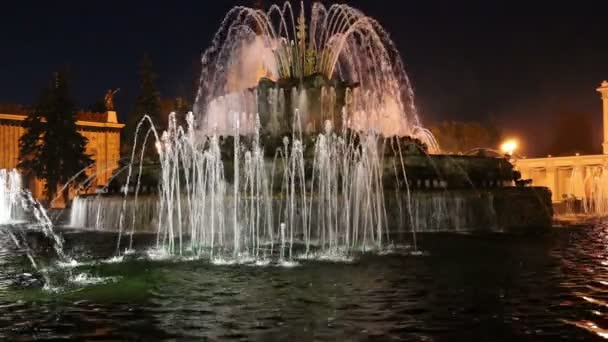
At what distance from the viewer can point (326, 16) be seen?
85.4 feet

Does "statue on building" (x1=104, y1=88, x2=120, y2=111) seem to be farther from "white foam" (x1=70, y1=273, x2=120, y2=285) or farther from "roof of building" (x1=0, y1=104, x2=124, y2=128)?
"white foam" (x1=70, y1=273, x2=120, y2=285)

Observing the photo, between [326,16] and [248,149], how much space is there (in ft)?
24.9

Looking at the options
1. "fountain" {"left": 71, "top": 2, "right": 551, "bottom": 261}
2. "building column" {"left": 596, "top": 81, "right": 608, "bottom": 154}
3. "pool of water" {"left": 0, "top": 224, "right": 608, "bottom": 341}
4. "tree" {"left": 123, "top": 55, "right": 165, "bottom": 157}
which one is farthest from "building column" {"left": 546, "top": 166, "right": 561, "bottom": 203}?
"pool of water" {"left": 0, "top": 224, "right": 608, "bottom": 341}

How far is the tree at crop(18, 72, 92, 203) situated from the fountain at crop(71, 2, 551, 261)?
25966 millimetres

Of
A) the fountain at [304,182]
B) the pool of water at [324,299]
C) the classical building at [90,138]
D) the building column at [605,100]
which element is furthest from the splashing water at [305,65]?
the building column at [605,100]

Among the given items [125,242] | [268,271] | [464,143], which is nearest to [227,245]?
[125,242]

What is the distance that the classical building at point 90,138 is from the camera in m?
62.9

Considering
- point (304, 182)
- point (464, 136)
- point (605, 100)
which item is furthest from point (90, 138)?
point (605, 100)

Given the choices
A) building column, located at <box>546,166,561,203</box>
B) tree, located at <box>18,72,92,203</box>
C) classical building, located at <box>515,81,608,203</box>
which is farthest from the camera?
building column, located at <box>546,166,561,203</box>

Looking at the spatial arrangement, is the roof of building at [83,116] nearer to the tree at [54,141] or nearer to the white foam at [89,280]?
the tree at [54,141]

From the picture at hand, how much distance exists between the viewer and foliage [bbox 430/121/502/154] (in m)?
76.7

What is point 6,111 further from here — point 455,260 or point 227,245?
point 455,260

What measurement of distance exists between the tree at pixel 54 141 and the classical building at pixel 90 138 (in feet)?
37.0

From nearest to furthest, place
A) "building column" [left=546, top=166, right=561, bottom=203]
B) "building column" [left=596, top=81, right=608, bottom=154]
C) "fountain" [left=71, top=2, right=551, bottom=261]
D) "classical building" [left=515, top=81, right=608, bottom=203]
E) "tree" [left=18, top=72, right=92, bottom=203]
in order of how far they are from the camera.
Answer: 1. "fountain" [left=71, top=2, right=551, bottom=261]
2. "tree" [left=18, top=72, right=92, bottom=203]
3. "classical building" [left=515, top=81, right=608, bottom=203]
4. "building column" [left=546, top=166, right=561, bottom=203]
5. "building column" [left=596, top=81, right=608, bottom=154]
